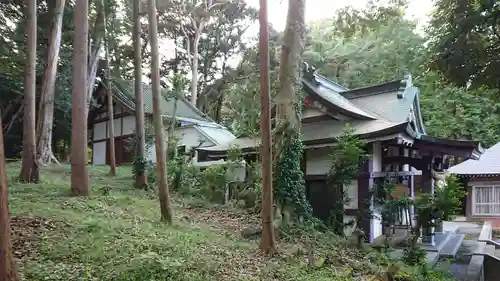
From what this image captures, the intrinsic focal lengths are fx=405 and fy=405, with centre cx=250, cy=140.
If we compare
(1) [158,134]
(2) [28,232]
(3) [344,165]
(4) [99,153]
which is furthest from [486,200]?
(2) [28,232]

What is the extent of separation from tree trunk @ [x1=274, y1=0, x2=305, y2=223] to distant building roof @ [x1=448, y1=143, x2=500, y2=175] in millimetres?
14716

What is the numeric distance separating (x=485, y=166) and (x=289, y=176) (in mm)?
16061

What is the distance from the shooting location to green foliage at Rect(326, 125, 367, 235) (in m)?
9.67

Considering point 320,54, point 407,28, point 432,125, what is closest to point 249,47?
point 320,54

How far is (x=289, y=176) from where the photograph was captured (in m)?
9.99

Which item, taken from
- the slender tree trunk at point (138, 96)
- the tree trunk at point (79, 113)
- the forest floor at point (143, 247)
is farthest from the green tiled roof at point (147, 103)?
the forest floor at point (143, 247)

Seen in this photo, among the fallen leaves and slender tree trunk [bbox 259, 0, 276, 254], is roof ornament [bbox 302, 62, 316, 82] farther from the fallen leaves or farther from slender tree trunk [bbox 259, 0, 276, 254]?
the fallen leaves

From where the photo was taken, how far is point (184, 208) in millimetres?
11531

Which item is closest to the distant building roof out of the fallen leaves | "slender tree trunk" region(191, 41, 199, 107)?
"slender tree trunk" region(191, 41, 199, 107)

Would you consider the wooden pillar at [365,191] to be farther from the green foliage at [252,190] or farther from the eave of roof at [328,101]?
the green foliage at [252,190]

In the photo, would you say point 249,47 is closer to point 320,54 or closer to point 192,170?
point 320,54

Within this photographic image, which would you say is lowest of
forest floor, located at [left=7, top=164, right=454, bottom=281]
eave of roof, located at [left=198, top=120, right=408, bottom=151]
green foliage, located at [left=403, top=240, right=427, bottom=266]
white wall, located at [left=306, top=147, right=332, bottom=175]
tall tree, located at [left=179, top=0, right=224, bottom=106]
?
green foliage, located at [left=403, top=240, right=427, bottom=266]

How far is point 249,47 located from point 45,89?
56.3 ft

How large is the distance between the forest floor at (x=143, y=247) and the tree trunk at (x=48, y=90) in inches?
181
